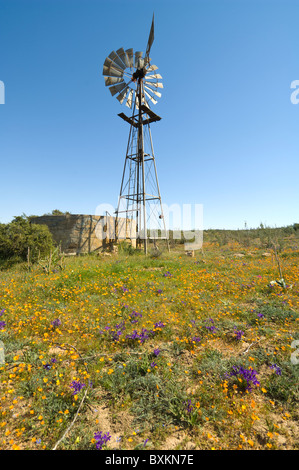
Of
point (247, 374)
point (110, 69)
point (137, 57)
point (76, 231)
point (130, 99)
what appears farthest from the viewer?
point (130, 99)

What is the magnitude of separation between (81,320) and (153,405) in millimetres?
2455

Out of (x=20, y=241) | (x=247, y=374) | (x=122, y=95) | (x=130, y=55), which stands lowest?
(x=247, y=374)

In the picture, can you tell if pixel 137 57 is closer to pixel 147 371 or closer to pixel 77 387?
pixel 147 371

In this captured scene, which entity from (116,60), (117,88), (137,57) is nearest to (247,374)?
→ (117,88)

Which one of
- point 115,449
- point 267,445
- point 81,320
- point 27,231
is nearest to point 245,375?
point 267,445

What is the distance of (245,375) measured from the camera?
9.08ft

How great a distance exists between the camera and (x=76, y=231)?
12711 mm

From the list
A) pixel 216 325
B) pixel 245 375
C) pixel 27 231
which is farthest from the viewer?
pixel 27 231

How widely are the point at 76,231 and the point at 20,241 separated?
10.8ft

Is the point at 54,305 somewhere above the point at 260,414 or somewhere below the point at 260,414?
above

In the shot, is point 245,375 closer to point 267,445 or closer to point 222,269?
point 267,445

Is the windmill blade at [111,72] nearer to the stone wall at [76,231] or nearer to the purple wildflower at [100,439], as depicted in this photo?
the stone wall at [76,231]

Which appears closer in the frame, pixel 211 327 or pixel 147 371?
pixel 147 371

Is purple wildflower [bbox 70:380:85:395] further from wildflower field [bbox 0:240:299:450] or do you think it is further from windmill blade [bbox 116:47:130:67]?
windmill blade [bbox 116:47:130:67]
